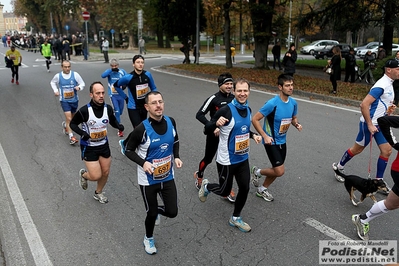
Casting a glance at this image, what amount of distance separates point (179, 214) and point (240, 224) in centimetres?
90

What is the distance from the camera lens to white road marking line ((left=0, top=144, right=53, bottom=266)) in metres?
3.99

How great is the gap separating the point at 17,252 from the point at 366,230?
401 cm

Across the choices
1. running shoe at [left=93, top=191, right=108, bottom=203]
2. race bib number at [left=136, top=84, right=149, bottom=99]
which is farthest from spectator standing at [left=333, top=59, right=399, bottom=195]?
running shoe at [left=93, top=191, right=108, bottom=203]

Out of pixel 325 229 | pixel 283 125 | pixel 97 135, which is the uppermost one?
pixel 283 125

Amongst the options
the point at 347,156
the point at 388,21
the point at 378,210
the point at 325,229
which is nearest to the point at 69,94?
the point at 347,156

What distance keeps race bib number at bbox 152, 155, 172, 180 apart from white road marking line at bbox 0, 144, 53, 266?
1473 millimetres

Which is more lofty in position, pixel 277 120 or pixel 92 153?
pixel 277 120

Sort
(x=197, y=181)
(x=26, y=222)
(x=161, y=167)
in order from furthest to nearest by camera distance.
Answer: (x=197, y=181) → (x=26, y=222) → (x=161, y=167)

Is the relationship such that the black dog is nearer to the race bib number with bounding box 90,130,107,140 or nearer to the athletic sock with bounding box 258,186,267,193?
the athletic sock with bounding box 258,186,267,193

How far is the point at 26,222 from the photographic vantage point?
4.73 meters

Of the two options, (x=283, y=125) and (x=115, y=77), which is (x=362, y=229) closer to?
(x=283, y=125)

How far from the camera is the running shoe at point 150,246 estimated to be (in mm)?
4020

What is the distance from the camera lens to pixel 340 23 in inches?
832

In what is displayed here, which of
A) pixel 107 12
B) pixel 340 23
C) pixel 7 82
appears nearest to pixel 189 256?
pixel 7 82
